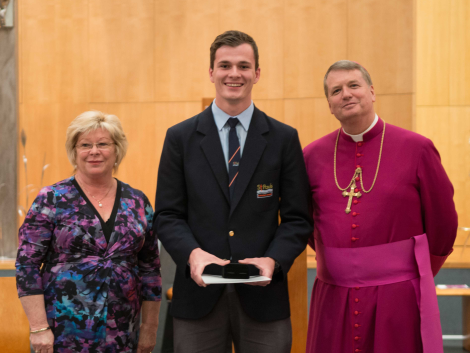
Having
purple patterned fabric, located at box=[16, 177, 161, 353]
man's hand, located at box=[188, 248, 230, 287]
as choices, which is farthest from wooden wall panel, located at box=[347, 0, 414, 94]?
man's hand, located at box=[188, 248, 230, 287]

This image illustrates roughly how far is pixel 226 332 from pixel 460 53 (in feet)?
15.7

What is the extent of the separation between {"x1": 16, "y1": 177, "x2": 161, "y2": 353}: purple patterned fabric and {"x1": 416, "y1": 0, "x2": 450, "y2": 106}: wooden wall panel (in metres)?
4.51

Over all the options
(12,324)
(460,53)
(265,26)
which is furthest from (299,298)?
(460,53)

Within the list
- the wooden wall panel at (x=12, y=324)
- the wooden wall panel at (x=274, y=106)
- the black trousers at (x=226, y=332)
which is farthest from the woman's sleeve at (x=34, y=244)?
the wooden wall panel at (x=274, y=106)

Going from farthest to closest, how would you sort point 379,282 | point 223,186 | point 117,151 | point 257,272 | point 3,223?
point 3,223
point 117,151
point 379,282
point 223,186
point 257,272

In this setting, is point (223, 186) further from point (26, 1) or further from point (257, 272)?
point (26, 1)

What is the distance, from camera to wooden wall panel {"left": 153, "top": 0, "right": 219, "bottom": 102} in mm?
5574

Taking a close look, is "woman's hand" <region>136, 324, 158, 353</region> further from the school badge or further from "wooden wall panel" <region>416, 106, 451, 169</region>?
"wooden wall panel" <region>416, 106, 451, 169</region>

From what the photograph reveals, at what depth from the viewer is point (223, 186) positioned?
69.8 inches

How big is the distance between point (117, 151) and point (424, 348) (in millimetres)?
1466

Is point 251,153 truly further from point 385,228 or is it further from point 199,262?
point 385,228

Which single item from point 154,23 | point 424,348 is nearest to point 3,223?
point 154,23

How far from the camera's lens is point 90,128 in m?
2.01

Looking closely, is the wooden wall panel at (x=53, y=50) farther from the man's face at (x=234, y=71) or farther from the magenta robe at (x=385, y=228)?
the magenta robe at (x=385, y=228)
